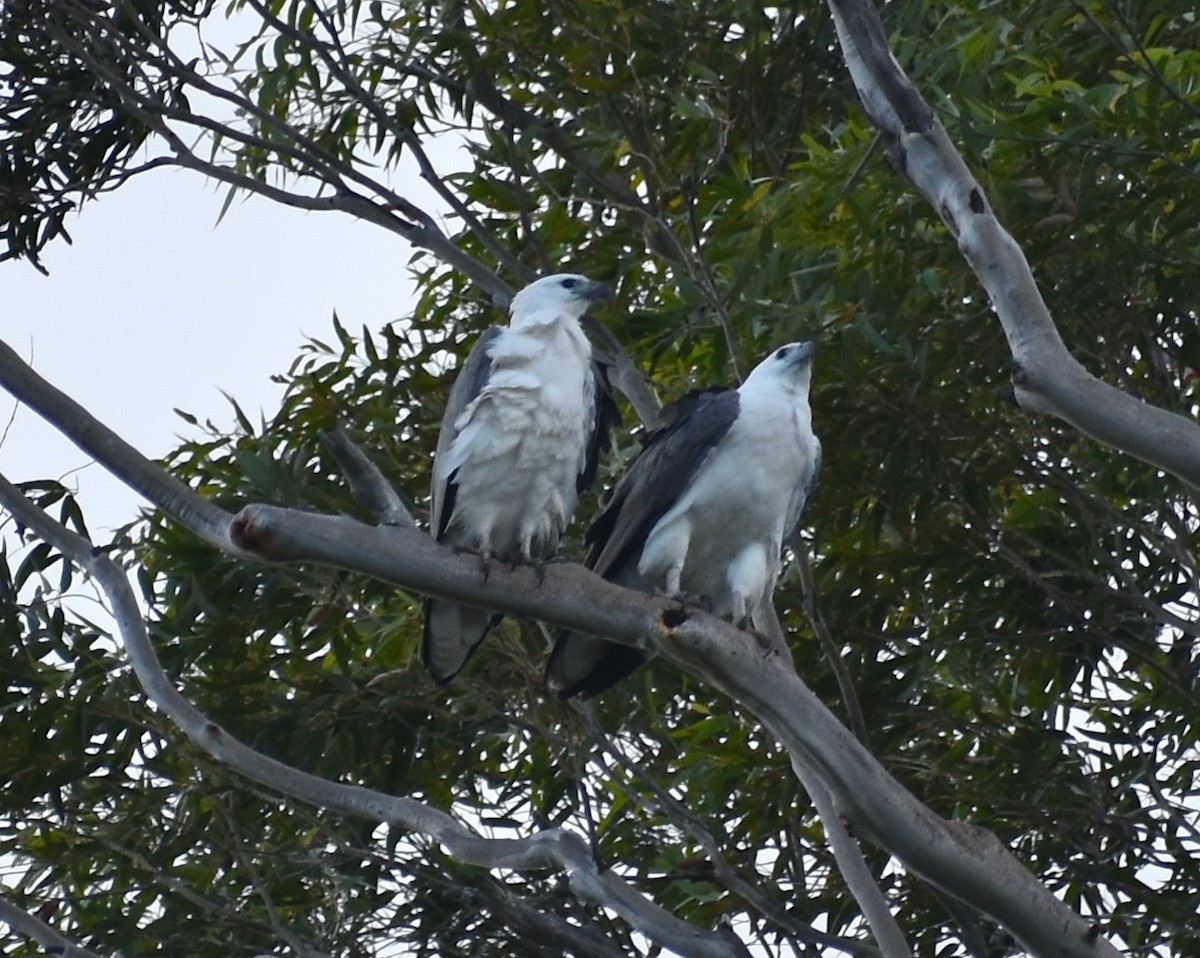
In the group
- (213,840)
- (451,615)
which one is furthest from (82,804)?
(451,615)

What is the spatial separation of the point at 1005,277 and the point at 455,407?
1.80 meters

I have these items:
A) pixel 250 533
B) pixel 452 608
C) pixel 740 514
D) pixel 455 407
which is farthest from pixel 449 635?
pixel 250 533

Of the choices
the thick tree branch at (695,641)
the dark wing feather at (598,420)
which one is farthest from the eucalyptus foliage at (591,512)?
the thick tree branch at (695,641)

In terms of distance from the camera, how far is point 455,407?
4.97 metres

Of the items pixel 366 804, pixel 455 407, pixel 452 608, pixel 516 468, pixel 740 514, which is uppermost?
pixel 455 407

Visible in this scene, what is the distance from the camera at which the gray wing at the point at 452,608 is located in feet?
15.9

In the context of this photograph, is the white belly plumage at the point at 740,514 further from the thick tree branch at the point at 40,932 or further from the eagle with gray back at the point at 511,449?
the thick tree branch at the point at 40,932

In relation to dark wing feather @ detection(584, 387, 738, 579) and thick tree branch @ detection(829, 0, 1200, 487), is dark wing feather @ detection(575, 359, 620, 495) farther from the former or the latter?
thick tree branch @ detection(829, 0, 1200, 487)

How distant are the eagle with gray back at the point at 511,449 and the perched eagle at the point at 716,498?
20 cm

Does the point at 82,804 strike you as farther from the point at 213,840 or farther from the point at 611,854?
the point at 611,854

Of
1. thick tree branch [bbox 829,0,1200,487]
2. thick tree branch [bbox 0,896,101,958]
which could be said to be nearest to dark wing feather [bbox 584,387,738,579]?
thick tree branch [bbox 829,0,1200,487]

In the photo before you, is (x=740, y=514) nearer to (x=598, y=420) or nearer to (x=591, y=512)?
(x=598, y=420)

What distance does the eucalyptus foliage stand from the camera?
5.36 m

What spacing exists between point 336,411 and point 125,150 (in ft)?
4.34
